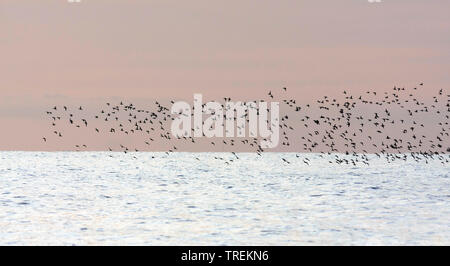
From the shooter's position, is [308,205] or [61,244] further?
[308,205]

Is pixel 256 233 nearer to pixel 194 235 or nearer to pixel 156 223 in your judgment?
pixel 194 235

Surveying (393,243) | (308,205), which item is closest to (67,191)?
(308,205)

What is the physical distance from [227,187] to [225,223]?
97.2 feet

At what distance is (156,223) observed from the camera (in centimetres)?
4188

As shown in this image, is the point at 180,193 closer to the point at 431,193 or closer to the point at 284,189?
the point at 284,189

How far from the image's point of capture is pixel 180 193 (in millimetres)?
62750

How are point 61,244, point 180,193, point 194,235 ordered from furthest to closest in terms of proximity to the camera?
point 180,193
point 194,235
point 61,244

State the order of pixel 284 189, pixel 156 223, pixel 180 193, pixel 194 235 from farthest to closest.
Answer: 1. pixel 284 189
2. pixel 180 193
3. pixel 156 223
4. pixel 194 235

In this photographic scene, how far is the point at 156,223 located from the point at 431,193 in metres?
28.6

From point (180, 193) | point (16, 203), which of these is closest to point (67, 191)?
point (180, 193)

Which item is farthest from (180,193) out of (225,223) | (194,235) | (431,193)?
(194,235)

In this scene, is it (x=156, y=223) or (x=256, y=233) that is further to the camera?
(x=156, y=223)
